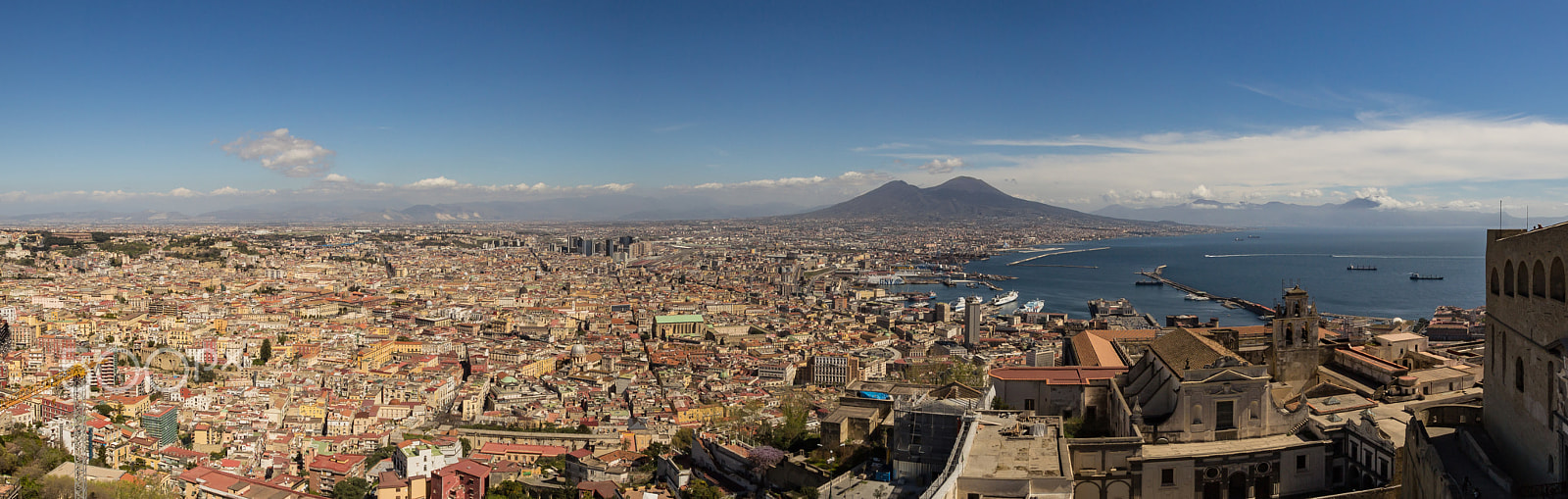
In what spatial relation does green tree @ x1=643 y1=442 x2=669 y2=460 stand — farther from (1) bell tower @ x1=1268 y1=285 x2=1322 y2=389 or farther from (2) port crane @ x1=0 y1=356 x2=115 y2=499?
(1) bell tower @ x1=1268 y1=285 x2=1322 y2=389

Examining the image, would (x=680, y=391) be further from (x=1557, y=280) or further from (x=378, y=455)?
(x=1557, y=280)

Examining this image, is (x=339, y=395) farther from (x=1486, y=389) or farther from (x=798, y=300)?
(x=798, y=300)

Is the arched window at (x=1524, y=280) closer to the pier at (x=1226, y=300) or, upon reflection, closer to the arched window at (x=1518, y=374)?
the arched window at (x=1518, y=374)

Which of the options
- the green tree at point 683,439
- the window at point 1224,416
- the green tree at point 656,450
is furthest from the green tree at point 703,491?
the window at point 1224,416

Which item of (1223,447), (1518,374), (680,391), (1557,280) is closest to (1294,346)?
(1223,447)

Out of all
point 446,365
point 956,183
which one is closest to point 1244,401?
point 446,365

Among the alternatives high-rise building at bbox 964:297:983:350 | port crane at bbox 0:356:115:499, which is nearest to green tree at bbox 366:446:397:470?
port crane at bbox 0:356:115:499
